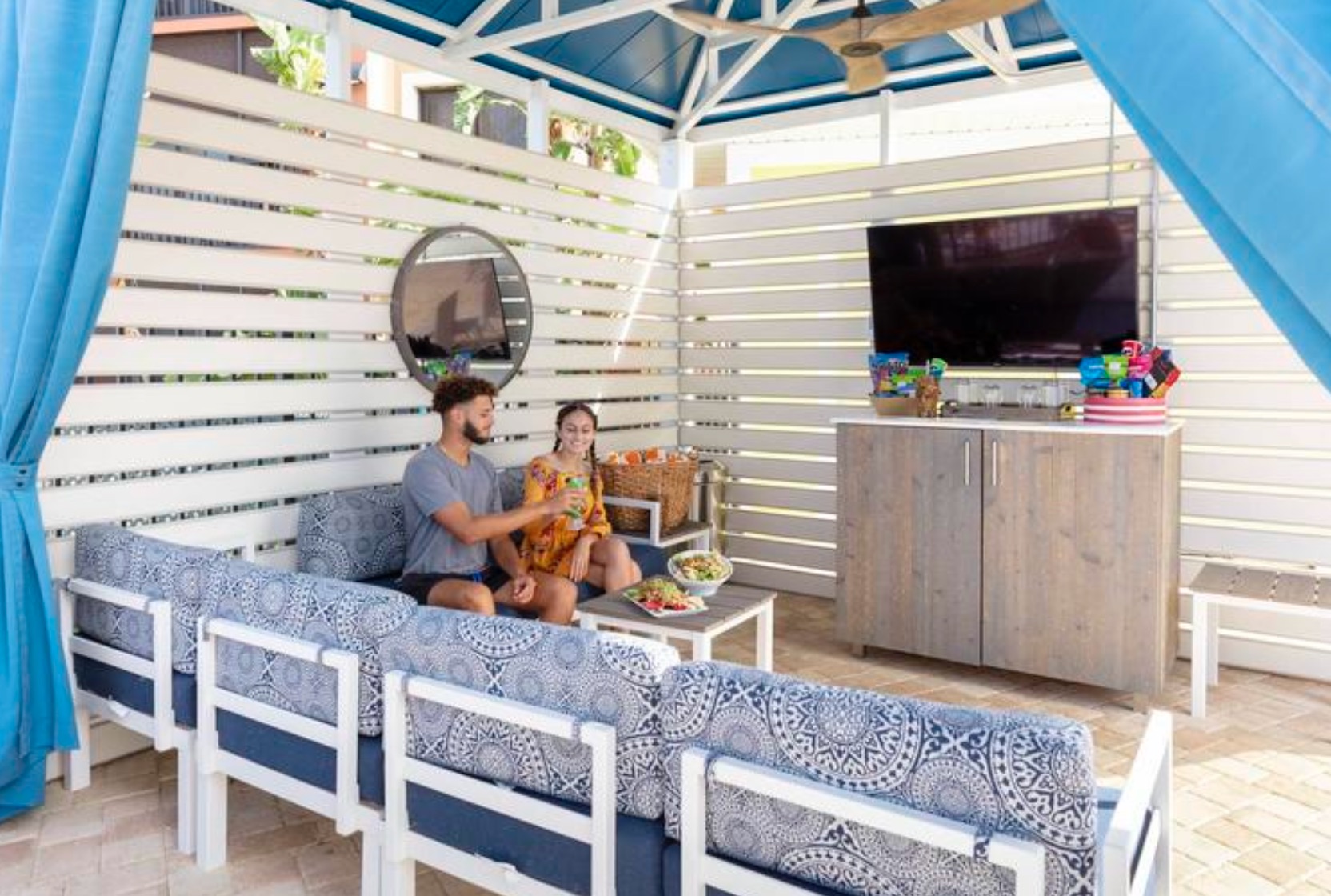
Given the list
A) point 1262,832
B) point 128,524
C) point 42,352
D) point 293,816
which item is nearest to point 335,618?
point 293,816

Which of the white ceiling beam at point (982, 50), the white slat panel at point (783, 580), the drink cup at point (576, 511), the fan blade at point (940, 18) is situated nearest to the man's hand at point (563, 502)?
the drink cup at point (576, 511)

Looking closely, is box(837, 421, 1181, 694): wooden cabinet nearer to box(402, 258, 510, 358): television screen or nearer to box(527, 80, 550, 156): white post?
box(402, 258, 510, 358): television screen

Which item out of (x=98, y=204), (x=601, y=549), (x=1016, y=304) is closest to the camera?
(x=98, y=204)

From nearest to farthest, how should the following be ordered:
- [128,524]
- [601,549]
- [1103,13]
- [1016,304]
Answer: [1103,13]
[128,524]
[601,549]
[1016,304]

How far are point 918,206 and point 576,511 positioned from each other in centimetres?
286

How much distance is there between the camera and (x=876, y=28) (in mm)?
3350

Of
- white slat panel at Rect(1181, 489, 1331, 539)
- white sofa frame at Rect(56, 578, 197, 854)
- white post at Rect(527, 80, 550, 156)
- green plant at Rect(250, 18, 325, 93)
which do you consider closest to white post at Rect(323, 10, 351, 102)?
white post at Rect(527, 80, 550, 156)

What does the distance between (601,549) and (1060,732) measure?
10.1 feet

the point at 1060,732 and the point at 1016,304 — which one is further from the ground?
the point at 1016,304

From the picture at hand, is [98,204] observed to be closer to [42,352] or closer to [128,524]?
[42,352]

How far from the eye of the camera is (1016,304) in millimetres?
4973

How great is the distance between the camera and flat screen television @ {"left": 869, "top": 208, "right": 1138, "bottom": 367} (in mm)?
4672

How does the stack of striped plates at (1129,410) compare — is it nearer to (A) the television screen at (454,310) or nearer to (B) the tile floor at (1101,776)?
(B) the tile floor at (1101,776)

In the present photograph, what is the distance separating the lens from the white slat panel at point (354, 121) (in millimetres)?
3801
